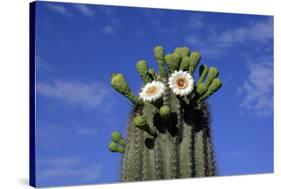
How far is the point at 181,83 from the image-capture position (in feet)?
17.9

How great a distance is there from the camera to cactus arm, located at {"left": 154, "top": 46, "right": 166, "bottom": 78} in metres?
5.50

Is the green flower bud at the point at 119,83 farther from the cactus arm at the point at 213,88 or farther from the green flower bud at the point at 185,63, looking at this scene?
the cactus arm at the point at 213,88

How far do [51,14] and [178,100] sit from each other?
3.65 ft

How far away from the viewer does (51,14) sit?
16.9 feet

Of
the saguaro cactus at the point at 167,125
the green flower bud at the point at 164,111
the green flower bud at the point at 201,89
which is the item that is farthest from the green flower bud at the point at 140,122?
the green flower bud at the point at 201,89

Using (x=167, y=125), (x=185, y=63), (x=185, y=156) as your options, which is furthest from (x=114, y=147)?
(x=185, y=63)

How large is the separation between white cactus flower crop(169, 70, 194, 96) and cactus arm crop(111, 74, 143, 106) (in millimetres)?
271

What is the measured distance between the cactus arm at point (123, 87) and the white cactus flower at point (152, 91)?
0.06 metres

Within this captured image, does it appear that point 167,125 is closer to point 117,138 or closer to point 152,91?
point 152,91

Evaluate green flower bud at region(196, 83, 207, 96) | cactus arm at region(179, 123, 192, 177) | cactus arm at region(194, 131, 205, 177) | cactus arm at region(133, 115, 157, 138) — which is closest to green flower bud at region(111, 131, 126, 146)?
cactus arm at region(133, 115, 157, 138)

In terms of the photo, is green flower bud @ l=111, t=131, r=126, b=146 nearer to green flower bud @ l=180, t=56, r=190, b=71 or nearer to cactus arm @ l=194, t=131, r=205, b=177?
cactus arm @ l=194, t=131, r=205, b=177

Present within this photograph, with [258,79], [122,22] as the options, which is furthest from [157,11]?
[258,79]

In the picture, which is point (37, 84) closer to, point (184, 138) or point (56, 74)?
point (56, 74)

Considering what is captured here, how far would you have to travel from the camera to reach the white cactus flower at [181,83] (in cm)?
540
